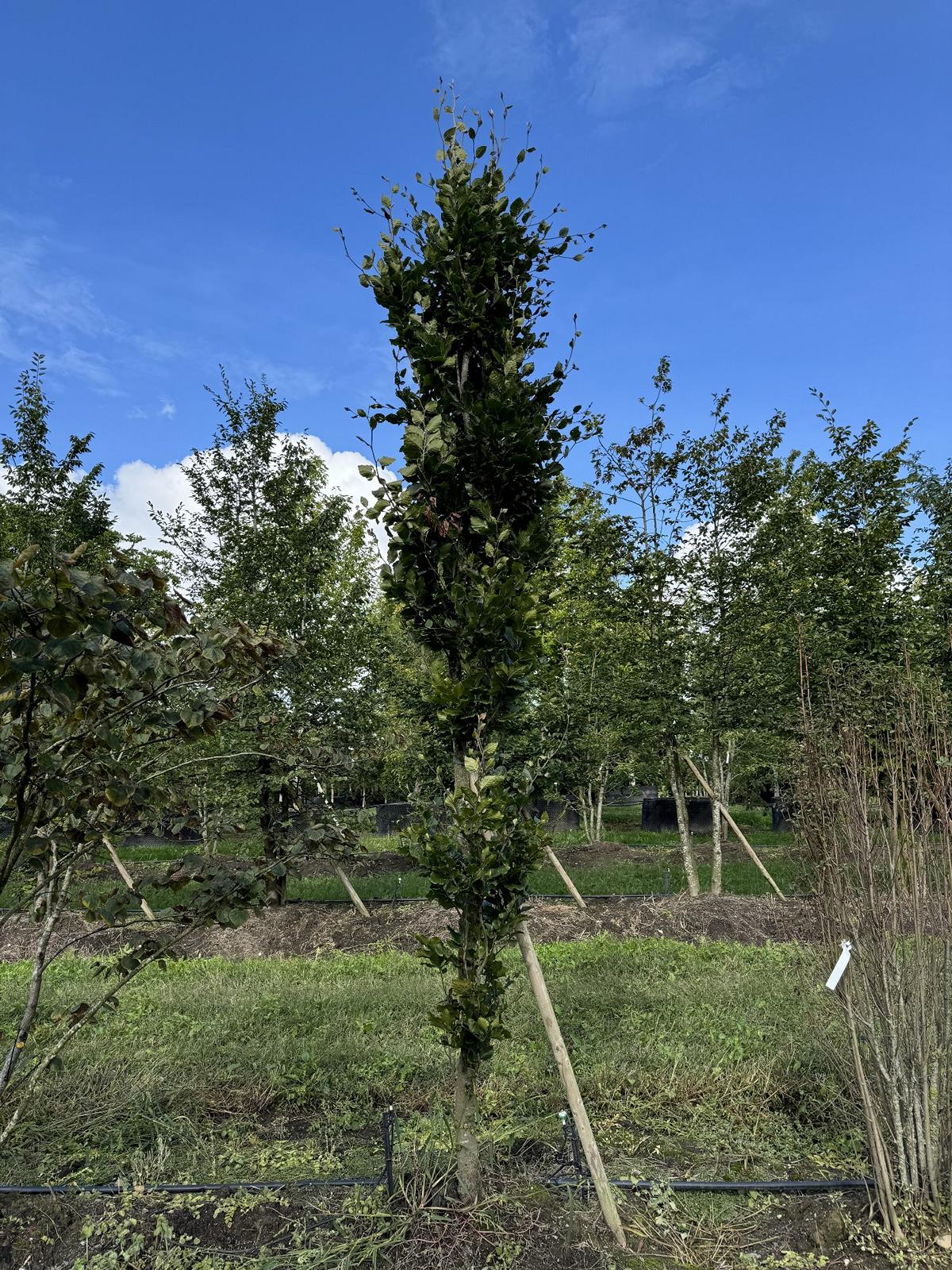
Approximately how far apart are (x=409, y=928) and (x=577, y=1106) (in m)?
5.50

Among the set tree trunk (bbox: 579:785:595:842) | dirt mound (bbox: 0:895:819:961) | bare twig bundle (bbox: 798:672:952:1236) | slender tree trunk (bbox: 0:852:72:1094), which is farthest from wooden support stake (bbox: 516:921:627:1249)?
tree trunk (bbox: 579:785:595:842)

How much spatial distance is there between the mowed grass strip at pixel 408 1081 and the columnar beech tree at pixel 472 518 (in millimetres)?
984

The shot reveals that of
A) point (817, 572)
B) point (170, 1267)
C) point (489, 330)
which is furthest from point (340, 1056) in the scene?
point (817, 572)

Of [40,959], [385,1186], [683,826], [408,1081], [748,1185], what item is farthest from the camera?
[683,826]

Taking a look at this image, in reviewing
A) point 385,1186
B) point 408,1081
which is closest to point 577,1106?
point 385,1186

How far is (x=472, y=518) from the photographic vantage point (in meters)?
2.90

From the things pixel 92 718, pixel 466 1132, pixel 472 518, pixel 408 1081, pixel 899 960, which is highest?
pixel 472 518

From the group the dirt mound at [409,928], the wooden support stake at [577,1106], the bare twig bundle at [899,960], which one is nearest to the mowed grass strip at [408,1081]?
the bare twig bundle at [899,960]

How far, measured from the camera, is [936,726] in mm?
3271

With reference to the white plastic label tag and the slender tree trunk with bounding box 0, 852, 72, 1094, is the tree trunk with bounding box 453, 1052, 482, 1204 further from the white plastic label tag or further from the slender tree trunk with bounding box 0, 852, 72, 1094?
the slender tree trunk with bounding box 0, 852, 72, 1094

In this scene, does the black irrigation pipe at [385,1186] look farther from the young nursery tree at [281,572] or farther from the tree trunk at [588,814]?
the tree trunk at [588,814]

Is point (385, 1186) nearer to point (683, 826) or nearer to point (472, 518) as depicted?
point (472, 518)

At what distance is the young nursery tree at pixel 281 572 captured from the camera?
8219 mm

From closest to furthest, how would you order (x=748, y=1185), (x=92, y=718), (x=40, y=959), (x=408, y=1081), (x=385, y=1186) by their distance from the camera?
1. (x=92, y=718)
2. (x=40, y=959)
3. (x=385, y=1186)
4. (x=748, y=1185)
5. (x=408, y=1081)
